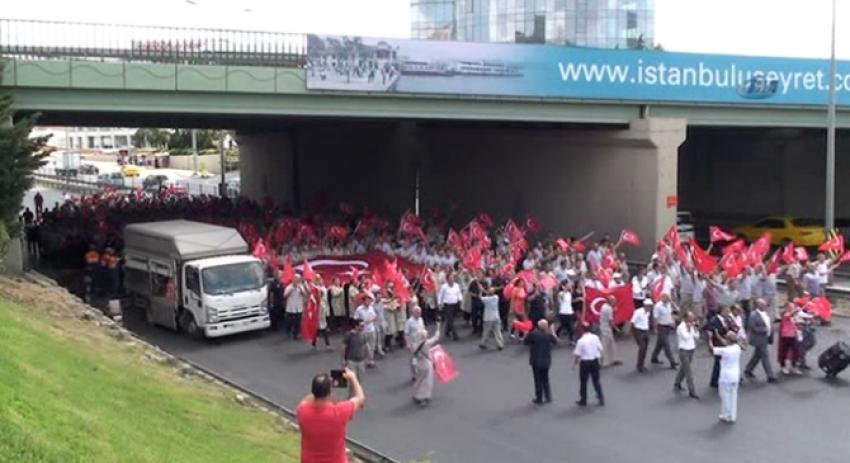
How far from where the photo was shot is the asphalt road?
13.2m

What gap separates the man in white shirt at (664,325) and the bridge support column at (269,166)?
33661 mm

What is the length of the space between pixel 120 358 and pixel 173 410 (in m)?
3.80

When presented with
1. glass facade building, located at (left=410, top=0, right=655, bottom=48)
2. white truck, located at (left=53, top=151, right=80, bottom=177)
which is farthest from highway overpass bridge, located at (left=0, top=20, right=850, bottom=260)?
glass facade building, located at (left=410, top=0, right=655, bottom=48)

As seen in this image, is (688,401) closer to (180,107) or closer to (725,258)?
(725,258)

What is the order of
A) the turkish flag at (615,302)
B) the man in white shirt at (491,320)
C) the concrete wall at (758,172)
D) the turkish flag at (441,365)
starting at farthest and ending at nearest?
the concrete wall at (758,172) < the man in white shirt at (491,320) < the turkish flag at (615,302) < the turkish flag at (441,365)

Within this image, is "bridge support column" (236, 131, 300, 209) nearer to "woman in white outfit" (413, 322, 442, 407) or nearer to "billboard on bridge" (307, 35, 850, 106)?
"billboard on bridge" (307, 35, 850, 106)

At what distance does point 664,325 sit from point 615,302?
220 cm

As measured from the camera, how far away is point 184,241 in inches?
879

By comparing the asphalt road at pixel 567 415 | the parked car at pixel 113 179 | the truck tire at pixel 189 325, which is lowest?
the asphalt road at pixel 567 415

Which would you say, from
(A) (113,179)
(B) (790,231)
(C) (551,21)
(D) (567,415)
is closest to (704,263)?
(D) (567,415)

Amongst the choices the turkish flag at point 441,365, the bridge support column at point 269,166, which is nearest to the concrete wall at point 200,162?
the bridge support column at point 269,166

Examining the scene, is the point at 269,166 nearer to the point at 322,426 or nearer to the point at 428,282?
the point at 428,282

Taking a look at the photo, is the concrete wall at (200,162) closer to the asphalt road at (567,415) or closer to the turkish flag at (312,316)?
the turkish flag at (312,316)

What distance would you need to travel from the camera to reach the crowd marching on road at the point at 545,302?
15984 mm
